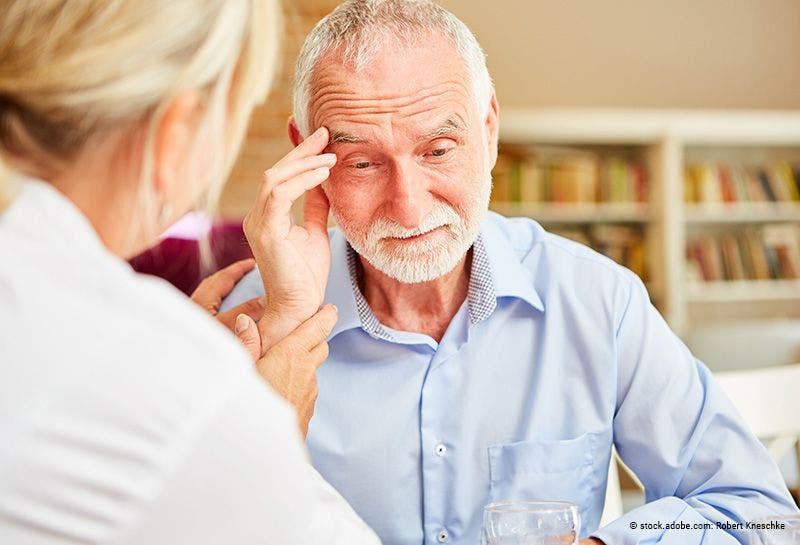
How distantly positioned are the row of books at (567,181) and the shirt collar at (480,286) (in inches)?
Answer: 178

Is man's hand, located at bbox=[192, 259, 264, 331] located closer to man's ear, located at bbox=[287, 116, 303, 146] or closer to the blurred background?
man's ear, located at bbox=[287, 116, 303, 146]

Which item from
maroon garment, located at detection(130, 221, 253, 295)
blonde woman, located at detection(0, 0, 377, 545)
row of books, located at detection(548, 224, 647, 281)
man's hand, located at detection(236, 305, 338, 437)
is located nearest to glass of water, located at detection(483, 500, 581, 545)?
blonde woman, located at detection(0, 0, 377, 545)

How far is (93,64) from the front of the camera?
773mm

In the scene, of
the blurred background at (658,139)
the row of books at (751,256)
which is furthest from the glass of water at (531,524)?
the row of books at (751,256)

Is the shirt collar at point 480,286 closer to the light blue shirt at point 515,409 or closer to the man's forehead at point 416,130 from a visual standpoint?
the light blue shirt at point 515,409

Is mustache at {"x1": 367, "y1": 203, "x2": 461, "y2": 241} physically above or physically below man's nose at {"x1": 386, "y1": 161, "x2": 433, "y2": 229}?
below

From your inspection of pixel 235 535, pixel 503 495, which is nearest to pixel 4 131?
pixel 235 535

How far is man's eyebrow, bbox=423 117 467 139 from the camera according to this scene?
1.55 meters

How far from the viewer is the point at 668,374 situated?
1521mm

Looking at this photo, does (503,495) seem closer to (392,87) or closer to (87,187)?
(392,87)

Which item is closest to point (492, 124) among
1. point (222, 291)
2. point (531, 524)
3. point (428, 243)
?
point (428, 243)

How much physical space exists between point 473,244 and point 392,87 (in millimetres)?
309

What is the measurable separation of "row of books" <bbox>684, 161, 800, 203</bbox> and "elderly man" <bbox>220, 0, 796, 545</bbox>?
4.87 metres

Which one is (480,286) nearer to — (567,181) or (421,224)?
(421,224)
